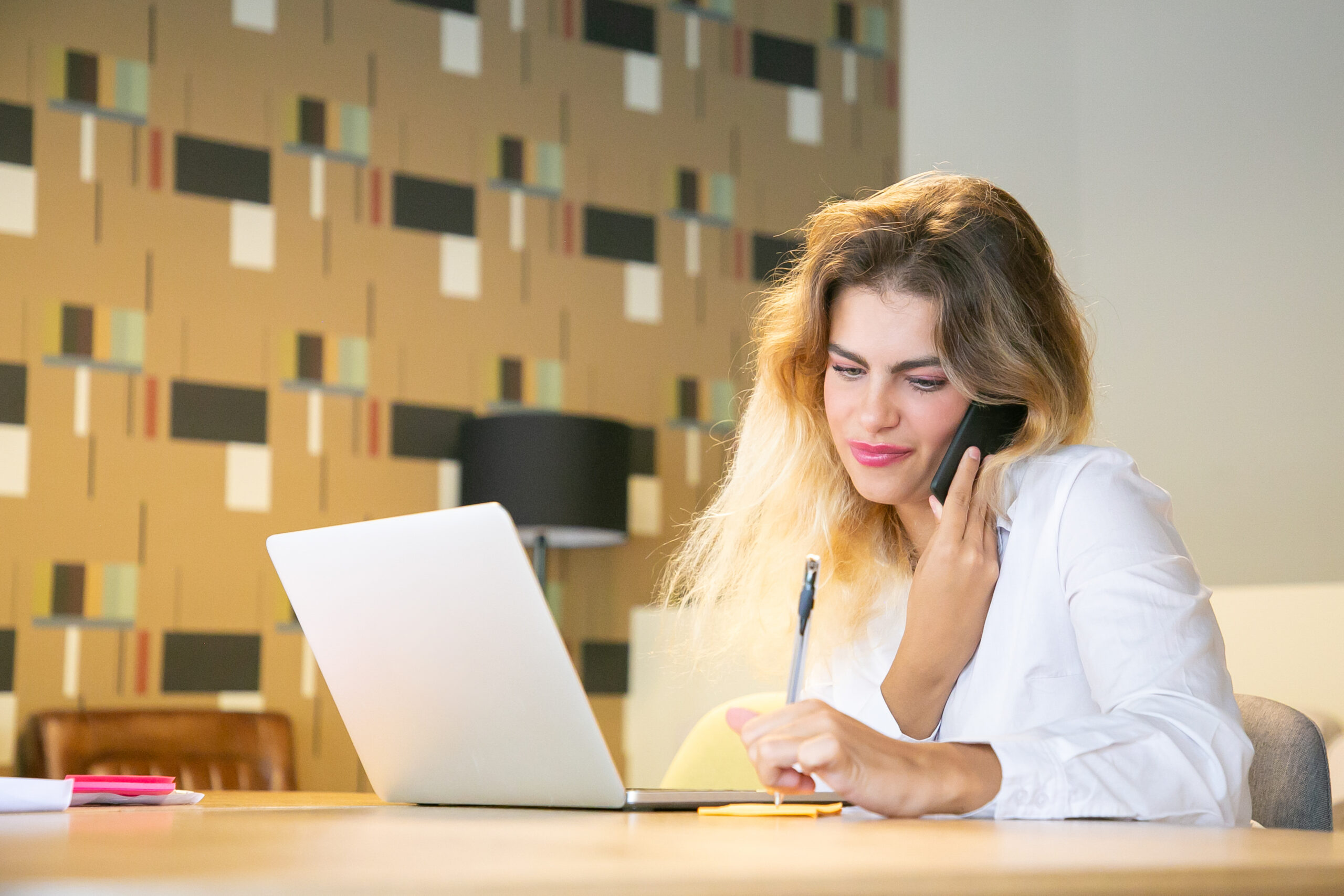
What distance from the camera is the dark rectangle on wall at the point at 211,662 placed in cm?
334

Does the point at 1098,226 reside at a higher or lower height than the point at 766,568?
higher

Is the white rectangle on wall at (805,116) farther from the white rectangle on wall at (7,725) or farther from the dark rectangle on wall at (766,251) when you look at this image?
the white rectangle on wall at (7,725)

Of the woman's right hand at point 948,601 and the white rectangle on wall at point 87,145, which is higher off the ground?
the white rectangle on wall at point 87,145

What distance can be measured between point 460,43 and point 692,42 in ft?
2.62

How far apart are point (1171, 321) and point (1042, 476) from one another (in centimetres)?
282

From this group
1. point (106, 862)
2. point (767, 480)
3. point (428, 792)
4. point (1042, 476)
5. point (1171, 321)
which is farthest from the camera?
point (1171, 321)

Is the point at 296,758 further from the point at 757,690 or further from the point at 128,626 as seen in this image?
the point at 757,690

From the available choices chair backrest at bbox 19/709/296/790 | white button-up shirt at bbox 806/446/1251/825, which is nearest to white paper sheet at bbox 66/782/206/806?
white button-up shirt at bbox 806/446/1251/825

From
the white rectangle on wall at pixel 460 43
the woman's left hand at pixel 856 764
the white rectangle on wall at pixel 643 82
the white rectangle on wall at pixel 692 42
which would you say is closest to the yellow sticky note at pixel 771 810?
the woman's left hand at pixel 856 764

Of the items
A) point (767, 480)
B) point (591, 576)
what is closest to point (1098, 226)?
point (591, 576)

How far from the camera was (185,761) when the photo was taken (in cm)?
315

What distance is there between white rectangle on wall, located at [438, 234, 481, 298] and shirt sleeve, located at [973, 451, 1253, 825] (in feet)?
8.92

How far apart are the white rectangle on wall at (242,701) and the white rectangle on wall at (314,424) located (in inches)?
26.0

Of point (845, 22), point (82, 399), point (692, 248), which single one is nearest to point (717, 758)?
point (82, 399)
